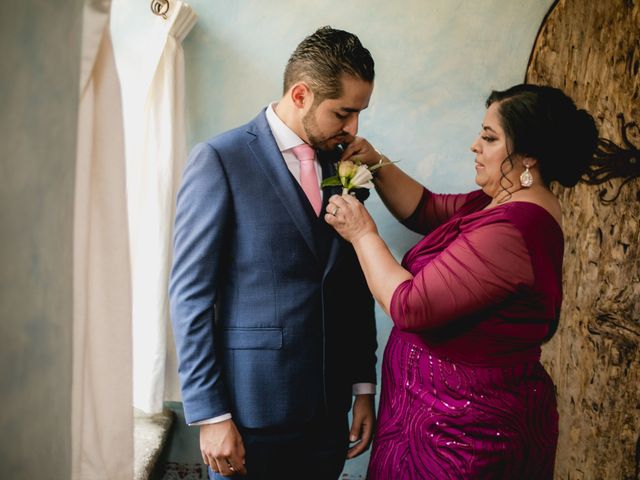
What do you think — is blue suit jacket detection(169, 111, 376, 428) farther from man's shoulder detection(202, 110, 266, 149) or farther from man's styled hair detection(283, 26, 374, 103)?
man's styled hair detection(283, 26, 374, 103)

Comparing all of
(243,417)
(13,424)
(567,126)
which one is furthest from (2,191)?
(567,126)

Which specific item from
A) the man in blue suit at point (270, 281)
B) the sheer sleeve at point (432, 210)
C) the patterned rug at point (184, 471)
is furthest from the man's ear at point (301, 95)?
the patterned rug at point (184, 471)

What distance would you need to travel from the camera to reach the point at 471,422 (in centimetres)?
144

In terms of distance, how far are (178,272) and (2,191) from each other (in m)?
0.63

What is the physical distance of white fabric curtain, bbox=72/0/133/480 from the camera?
1059 millimetres

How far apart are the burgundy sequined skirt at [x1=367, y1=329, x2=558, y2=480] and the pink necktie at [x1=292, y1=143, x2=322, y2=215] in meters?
0.49

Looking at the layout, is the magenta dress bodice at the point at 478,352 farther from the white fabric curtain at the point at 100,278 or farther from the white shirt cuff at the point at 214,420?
the white fabric curtain at the point at 100,278

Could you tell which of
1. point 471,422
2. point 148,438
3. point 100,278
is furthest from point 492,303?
point 148,438

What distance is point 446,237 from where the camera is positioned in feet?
5.09

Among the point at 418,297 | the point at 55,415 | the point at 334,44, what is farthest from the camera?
the point at 334,44

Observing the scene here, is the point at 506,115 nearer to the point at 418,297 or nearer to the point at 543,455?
the point at 418,297

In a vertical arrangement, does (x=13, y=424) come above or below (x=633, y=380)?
above

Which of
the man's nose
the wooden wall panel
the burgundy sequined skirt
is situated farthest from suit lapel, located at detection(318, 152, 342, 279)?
the wooden wall panel

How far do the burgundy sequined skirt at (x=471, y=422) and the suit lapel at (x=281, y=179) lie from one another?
455 millimetres
